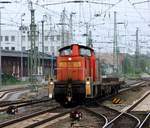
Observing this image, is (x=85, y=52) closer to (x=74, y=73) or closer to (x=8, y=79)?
(x=74, y=73)

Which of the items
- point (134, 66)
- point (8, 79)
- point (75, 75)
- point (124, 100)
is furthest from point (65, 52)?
point (134, 66)

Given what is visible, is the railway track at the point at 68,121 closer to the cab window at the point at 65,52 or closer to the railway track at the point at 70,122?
the railway track at the point at 70,122

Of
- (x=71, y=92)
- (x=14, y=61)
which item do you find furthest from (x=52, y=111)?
(x=14, y=61)

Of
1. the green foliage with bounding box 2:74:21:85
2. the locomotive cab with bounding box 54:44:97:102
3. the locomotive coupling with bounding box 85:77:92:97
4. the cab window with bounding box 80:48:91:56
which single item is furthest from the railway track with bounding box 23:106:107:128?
the green foliage with bounding box 2:74:21:85

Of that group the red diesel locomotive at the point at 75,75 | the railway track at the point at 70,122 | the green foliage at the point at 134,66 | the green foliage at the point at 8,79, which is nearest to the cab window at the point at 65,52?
the red diesel locomotive at the point at 75,75

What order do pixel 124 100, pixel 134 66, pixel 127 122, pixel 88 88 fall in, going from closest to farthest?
pixel 127 122
pixel 88 88
pixel 124 100
pixel 134 66

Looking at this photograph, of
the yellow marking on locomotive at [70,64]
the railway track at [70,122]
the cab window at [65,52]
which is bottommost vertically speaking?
the railway track at [70,122]

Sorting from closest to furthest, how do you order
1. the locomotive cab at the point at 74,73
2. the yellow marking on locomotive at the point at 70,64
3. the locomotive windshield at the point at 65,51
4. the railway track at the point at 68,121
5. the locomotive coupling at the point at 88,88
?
the railway track at the point at 68,121 < the locomotive coupling at the point at 88,88 < the locomotive cab at the point at 74,73 < the yellow marking on locomotive at the point at 70,64 < the locomotive windshield at the point at 65,51

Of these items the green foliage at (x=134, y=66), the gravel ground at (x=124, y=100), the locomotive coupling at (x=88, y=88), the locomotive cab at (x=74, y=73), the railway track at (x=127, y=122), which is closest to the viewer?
the railway track at (x=127, y=122)

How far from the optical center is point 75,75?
25641 mm

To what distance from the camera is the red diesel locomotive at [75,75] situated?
24578 millimetres

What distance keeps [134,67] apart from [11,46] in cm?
3883

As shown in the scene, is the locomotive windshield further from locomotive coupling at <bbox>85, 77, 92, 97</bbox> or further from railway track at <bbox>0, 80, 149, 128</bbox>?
railway track at <bbox>0, 80, 149, 128</bbox>

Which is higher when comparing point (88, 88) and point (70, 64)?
point (70, 64)
